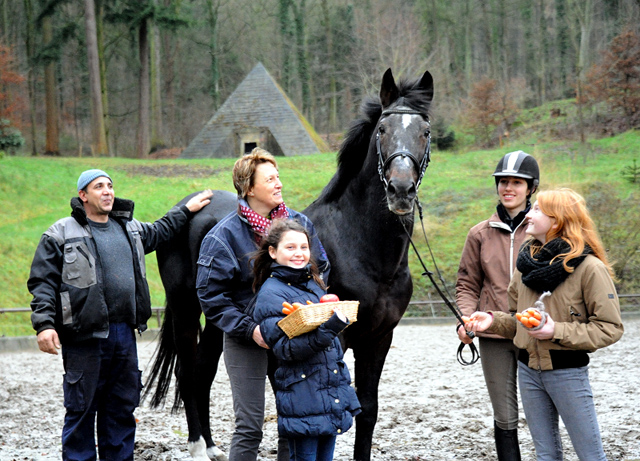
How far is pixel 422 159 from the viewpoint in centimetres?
409

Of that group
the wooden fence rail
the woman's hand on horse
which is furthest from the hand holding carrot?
the wooden fence rail

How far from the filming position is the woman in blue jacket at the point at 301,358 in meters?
3.20

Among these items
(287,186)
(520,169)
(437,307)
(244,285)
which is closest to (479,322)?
(520,169)

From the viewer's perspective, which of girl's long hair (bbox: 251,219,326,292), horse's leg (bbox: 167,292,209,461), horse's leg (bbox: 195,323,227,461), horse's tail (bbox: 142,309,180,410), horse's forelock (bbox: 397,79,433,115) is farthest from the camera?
horse's tail (bbox: 142,309,180,410)

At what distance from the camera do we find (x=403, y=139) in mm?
3996

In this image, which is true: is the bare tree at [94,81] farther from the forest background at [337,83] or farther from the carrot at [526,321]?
the carrot at [526,321]

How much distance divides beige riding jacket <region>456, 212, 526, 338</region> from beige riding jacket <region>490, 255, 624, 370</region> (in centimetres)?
49

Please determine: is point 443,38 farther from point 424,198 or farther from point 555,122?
point 424,198

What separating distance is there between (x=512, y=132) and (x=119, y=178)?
17.5m

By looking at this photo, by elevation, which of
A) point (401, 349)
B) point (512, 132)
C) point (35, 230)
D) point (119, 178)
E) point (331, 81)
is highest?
point (331, 81)

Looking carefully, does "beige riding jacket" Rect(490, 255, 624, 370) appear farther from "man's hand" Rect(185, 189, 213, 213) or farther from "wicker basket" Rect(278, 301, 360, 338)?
"man's hand" Rect(185, 189, 213, 213)

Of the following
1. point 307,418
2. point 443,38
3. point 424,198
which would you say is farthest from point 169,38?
point 307,418

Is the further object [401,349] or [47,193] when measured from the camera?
[47,193]

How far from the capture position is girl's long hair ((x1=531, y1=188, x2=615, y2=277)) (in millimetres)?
3301
